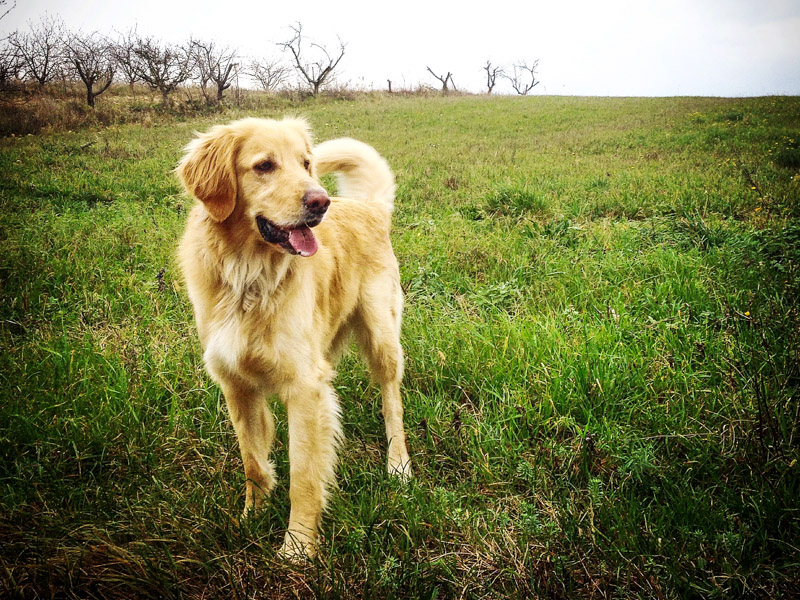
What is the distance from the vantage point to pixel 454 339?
286cm

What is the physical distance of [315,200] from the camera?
182cm

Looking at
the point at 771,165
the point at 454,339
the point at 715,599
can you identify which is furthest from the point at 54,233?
the point at 771,165

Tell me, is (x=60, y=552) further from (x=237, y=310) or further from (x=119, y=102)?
(x=119, y=102)

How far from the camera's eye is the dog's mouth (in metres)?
1.85

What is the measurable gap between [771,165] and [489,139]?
6417mm

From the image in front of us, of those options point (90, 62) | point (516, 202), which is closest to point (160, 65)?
point (90, 62)

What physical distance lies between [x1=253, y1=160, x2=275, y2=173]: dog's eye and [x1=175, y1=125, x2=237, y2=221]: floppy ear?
105mm

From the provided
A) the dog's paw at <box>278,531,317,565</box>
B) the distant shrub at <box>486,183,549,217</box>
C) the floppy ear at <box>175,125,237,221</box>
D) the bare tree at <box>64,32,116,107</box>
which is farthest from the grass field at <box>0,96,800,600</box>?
the bare tree at <box>64,32,116,107</box>

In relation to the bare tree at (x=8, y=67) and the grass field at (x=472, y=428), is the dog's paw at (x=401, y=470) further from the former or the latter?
the bare tree at (x=8, y=67)

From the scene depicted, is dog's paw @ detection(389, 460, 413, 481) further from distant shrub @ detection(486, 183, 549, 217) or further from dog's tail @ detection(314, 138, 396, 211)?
distant shrub @ detection(486, 183, 549, 217)

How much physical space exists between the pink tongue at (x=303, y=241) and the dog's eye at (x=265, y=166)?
326 millimetres

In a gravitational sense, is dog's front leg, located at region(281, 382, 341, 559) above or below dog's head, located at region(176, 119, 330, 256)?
below

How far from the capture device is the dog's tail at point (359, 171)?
3029 millimetres

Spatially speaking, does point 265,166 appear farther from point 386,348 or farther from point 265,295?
point 386,348
